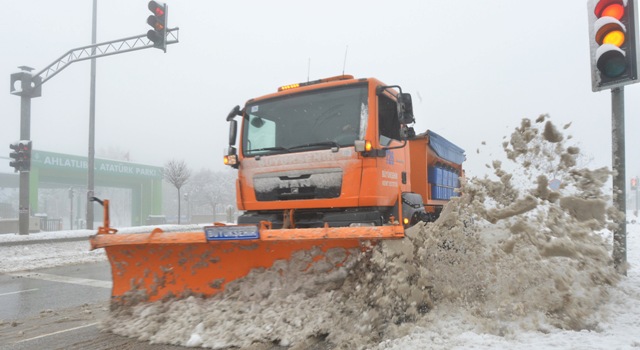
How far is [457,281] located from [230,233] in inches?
81.3

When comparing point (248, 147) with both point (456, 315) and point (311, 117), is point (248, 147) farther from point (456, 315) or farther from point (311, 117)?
point (456, 315)

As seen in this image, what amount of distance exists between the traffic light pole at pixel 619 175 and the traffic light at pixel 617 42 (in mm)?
264

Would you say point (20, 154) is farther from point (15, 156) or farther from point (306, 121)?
point (306, 121)

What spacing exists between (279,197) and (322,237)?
1609mm

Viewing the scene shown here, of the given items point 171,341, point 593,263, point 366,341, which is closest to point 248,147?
point 171,341

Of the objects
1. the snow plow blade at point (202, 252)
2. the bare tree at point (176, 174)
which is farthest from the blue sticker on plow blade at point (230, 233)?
the bare tree at point (176, 174)

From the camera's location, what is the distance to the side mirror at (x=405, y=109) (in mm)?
5008

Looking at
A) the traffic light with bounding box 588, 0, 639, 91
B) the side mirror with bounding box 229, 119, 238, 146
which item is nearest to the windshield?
the side mirror with bounding box 229, 119, 238, 146

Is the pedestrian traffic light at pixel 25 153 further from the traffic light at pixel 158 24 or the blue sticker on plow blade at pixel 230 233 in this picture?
the blue sticker on plow blade at pixel 230 233

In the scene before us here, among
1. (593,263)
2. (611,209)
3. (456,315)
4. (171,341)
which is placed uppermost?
(611,209)

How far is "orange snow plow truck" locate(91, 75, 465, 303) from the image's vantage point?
420cm

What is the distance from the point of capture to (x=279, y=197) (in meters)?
5.25

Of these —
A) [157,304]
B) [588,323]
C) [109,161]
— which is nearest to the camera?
[588,323]

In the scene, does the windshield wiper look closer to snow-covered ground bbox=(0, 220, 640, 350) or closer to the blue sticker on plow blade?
the blue sticker on plow blade
